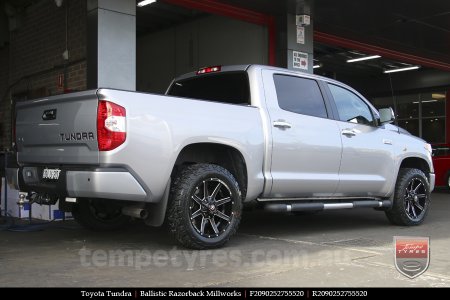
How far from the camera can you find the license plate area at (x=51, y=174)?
5246 mm

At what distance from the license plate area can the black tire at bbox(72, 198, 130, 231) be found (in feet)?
2.93

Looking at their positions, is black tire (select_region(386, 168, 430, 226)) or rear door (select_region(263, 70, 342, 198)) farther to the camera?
black tire (select_region(386, 168, 430, 226))

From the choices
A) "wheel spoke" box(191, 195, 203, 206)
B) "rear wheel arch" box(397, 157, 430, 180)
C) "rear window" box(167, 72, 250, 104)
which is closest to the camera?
"wheel spoke" box(191, 195, 203, 206)

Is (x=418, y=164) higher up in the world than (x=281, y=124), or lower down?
lower down

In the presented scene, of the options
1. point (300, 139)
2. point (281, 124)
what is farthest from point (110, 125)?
point (300, 139)

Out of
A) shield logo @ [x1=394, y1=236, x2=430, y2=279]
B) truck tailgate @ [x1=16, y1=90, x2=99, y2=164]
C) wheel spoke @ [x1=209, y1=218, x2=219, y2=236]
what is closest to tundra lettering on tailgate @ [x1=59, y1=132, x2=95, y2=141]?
truck tailgate @ [x1=16, y1=90, x2=99, y2=164]

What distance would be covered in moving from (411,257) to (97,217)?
3.74 m

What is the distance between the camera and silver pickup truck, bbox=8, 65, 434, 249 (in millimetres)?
4934

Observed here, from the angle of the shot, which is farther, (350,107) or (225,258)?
(350,107)

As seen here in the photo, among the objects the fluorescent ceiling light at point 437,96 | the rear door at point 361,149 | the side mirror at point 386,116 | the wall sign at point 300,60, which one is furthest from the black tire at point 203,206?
the fluorescent ceiling light at point 437,96

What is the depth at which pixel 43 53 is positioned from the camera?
10.9 meters

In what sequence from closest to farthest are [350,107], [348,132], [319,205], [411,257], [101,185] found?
[411,257] < [101,185] < [319,205] < [348,132] < [350,107]

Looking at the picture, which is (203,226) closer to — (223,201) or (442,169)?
→ (223,201)

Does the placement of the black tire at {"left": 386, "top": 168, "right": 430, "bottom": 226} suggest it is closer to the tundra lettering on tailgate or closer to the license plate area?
the tundra lettering on tailgate
